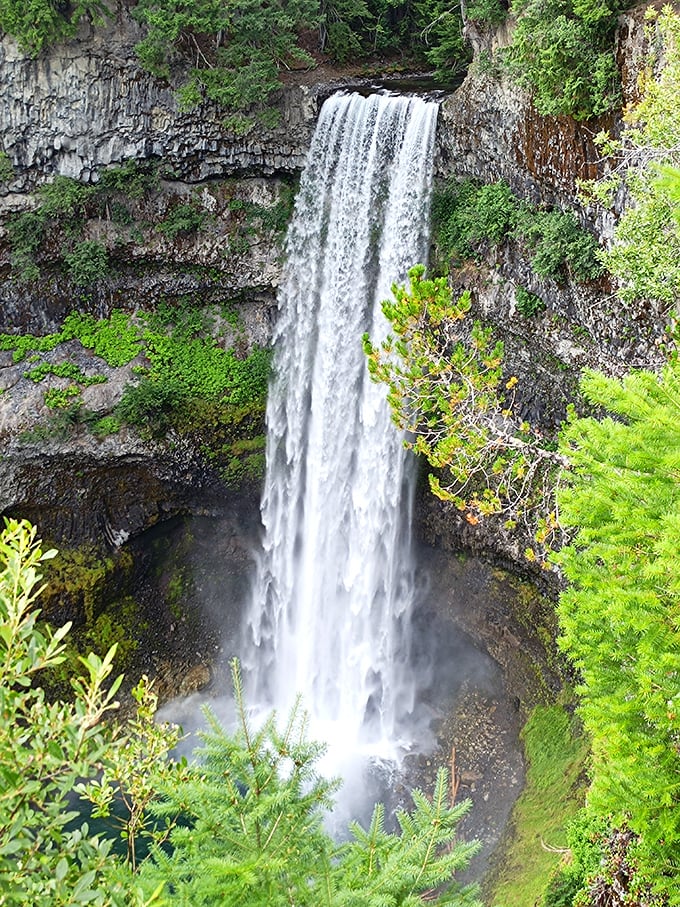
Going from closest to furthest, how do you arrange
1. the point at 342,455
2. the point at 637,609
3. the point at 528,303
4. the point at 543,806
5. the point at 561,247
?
the point at 637,609 < the point at 561,247 < the point at 543,806 < the point at 528,303 < the point at 342,455

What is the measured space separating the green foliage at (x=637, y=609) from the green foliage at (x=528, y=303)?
8.47 metres

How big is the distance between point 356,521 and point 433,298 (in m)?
10.2

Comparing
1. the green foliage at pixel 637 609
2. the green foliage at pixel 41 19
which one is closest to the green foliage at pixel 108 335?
the green foliage at pixel 41 19

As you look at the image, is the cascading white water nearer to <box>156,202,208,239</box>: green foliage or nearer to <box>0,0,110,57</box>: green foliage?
<box>156,202,208,239</box>: green foliage

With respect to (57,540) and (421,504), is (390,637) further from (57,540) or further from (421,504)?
(57,540)

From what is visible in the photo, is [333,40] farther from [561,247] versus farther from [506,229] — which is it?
[561,247]

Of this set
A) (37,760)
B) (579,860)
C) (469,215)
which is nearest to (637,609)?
(37,760)

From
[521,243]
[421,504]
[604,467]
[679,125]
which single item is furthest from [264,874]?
[421,504]

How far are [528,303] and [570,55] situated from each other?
14.1ft

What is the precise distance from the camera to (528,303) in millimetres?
13484

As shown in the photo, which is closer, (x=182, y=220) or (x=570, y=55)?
(x=570, y=55)

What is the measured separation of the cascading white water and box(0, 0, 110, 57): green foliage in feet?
18.9

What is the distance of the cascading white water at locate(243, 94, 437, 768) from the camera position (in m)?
15.4

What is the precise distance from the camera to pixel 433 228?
15562 mm
